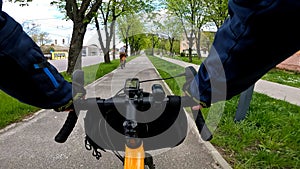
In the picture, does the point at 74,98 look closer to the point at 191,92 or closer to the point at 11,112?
the point at 191,92

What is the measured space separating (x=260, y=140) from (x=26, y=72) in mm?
3640

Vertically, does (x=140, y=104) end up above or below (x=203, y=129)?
above

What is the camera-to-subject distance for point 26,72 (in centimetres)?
85

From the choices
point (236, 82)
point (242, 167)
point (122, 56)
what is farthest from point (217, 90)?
point (122, 56)

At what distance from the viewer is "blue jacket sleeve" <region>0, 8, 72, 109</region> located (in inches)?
30.7

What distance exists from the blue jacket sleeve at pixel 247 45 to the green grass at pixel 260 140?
2.14m

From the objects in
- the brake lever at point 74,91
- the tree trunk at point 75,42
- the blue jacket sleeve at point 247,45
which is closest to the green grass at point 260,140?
the brake lever at point 74,91

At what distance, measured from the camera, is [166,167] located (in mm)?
3240

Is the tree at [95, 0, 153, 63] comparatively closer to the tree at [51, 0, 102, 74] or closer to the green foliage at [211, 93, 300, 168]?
the tree at [51, 0, 102, 74]

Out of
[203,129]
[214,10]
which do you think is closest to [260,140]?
[203,129]

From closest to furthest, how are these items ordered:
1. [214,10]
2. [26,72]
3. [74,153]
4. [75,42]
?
[26,72] < [74,153] < [75,42] < [214,10]

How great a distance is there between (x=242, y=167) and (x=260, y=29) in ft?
8.80

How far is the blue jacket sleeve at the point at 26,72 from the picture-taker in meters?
0.78

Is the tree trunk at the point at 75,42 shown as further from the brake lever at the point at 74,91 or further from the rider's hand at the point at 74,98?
the rider's hand at the point at 74,98
